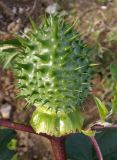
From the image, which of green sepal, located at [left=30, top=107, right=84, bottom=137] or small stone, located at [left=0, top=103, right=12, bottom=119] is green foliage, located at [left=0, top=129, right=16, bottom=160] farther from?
small stone, located at [left=0, top=103, right=12, bottom=119]

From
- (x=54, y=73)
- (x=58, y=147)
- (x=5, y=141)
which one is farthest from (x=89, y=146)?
(x=54, y=73)

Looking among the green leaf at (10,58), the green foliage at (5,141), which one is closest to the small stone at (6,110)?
the green foliage at (5,141)

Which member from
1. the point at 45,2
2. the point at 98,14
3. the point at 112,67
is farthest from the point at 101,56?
the point at 112,67

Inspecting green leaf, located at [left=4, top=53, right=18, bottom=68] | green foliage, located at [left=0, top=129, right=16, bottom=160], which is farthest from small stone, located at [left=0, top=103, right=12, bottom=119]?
green leaf, located at [left=4, top=53, right=18, bottom=68]

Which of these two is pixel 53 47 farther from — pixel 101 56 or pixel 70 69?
pixel 101 56

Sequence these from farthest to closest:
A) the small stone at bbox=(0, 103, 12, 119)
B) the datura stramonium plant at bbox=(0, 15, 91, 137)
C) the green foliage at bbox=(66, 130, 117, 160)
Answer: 1. the small stone at bbox=(0, 103, 12, 119)
2. the green foliage at bbox=(66, 130, 117, 160)
3. the datura stramonium plant at bbox=(0, 15, 91, 137)

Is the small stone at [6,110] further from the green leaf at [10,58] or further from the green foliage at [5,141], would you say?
the green leaf at [10,58]
